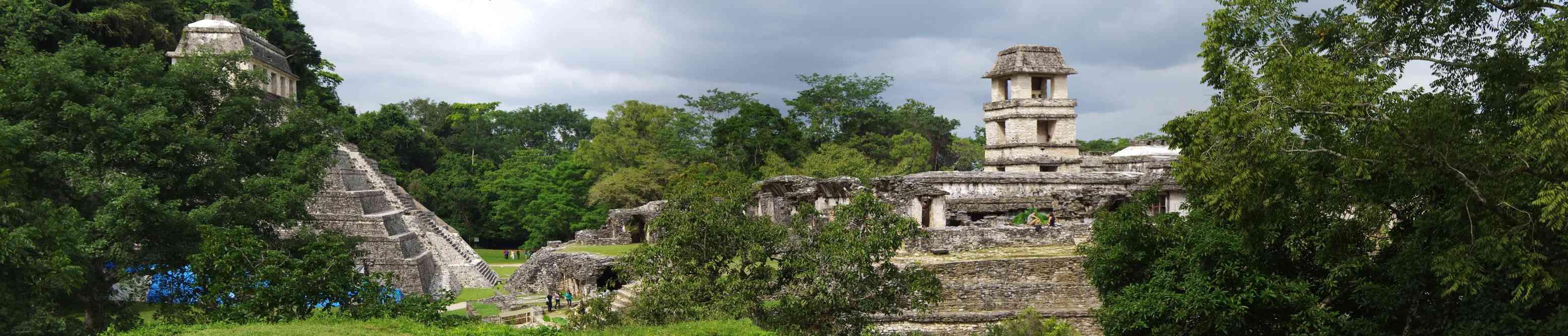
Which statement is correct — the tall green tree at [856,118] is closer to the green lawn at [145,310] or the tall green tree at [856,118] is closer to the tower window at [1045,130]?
the tower window at [1045,130]

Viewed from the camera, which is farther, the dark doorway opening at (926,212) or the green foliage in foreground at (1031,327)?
the dark doorway opening at (926,212)

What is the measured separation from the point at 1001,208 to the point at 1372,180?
11.9 metres

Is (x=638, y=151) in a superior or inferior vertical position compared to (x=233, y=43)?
inferior

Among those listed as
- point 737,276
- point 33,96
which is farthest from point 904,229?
point 33,96

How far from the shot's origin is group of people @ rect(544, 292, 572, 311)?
22.0 metres

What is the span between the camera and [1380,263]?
10328 millimetres

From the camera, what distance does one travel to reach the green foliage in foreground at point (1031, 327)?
12.7 metres

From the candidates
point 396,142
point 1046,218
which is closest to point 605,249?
point 1046,218

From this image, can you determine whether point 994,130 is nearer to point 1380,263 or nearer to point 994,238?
point 994,238

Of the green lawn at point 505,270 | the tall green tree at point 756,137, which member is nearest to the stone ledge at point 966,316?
the green lawn at point 505,270

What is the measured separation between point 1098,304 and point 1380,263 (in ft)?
16.7

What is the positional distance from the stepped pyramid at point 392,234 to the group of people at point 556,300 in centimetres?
269

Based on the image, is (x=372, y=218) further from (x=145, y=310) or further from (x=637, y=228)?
(x=145, y=310)

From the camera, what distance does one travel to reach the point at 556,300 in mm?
23094
